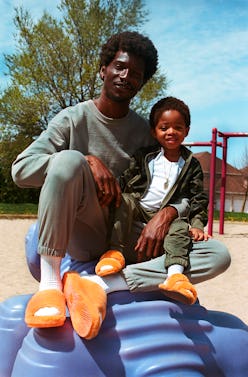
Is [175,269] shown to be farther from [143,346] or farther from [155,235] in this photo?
[143,346]

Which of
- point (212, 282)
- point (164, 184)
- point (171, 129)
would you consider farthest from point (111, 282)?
point (212, 282)

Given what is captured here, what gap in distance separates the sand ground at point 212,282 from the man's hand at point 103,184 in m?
2.17

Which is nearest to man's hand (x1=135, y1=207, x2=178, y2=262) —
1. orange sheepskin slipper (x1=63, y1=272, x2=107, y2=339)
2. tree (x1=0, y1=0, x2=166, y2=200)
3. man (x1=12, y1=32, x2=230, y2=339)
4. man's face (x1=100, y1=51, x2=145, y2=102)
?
man (x1=12, y1=32, x2=230, y2=339)

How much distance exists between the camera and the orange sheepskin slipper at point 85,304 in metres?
1.57

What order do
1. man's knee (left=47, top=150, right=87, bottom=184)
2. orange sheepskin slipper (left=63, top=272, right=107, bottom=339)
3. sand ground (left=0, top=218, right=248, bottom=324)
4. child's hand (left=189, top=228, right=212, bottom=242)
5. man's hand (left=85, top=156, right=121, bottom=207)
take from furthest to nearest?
sand ground (left=0, top=218, right=248, bottom=324) → child's hand (left=189, top=228, right=212, bottom=242) → man's hand (left=85, top=156, right=121, bottom=207) → man's knee (left=47, top=150, right=87, bottom=184) → orange sheepskin slipper (left=63, top=272, right=107, bottom=339)

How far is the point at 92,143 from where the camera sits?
6.89 feet

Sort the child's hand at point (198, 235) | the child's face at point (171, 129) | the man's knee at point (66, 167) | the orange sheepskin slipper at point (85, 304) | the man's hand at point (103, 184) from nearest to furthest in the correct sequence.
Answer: the orange sheepskin slipper at point (85, 304)
the man's knee at point (66, 167)
the man's hand at point (103, 184)
the child's hand at point (198, 235)
the child's face at point (171, 129)

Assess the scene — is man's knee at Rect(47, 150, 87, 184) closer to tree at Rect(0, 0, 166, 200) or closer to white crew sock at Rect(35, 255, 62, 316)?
white crew sock at Rect(35, 255, 62, 316)

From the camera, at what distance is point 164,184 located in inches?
80.6

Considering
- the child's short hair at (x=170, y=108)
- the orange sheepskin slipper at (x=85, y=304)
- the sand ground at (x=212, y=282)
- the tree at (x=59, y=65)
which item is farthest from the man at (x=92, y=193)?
the tree at (x=59, y=65)

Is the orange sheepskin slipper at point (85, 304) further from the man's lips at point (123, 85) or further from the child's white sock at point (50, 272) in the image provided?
the man's lips at point (123, 85)

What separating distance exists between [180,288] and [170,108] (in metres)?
0.73

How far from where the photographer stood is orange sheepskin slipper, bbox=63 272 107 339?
5.14 feet

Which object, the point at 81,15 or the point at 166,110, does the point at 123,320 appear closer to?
the point at 166,110
